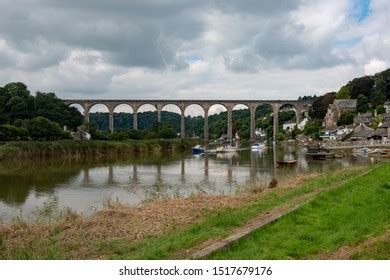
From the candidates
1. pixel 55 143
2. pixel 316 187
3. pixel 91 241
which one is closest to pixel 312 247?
pixel 91 241

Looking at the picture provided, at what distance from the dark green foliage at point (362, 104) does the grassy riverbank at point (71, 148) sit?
40987 millimetres

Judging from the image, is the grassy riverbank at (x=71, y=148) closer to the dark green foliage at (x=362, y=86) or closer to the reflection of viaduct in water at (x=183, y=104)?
the reflection of viaduct in water at (x=183, y=104)

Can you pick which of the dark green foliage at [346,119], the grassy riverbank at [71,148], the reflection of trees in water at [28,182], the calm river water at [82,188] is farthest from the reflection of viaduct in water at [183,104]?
the calm river water at [82,188]

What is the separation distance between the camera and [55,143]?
4297 cm

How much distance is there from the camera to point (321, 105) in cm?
9688

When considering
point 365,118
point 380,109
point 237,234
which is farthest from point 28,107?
point 237,234

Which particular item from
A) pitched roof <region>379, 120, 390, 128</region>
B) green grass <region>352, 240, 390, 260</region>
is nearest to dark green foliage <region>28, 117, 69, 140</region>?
pitched roof <region>379, 120, 390, 128</region>

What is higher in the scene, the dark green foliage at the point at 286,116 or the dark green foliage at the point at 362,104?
the dark green foliage at the point at 362,104

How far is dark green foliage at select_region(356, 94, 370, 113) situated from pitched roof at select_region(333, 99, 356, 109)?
0.69 meters

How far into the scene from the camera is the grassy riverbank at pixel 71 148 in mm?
39312

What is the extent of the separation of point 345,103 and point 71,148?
5652 centimetres

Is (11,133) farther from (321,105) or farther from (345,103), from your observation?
(321,105)

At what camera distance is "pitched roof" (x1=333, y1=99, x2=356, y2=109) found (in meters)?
84.6

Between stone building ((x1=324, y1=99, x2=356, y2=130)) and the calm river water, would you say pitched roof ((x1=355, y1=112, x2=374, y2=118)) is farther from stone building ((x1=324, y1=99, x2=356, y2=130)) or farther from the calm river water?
the calm river water
